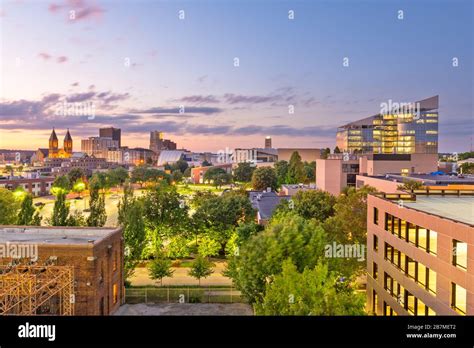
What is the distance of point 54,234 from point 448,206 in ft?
66.8

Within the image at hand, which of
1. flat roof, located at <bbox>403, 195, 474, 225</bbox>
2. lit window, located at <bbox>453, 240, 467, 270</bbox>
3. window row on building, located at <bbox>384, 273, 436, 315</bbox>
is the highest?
flat roof, located at <bbox>403, 195, 474, 225</bbox>

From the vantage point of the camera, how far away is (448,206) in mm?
17797

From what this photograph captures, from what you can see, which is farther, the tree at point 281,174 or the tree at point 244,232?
the tree at point 281,174

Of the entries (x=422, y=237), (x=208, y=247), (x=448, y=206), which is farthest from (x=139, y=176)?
(x=422, y=237)

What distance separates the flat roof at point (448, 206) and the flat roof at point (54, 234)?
15.7 metres

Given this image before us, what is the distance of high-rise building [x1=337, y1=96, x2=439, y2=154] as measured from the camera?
4286 inches

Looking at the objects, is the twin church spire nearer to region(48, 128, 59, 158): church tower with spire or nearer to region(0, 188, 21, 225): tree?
region(48, 128, 59, 158): church tower with spire

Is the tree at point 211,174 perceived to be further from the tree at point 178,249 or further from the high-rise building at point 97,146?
the high-rise building at point 97,146

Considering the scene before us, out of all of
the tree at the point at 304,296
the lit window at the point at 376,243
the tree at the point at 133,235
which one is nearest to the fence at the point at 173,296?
the tree at the point at 133,235

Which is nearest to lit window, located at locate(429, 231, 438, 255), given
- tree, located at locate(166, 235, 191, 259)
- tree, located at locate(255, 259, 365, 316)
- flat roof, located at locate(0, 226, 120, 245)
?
tree, located at locate(255, 259, 365, 316)

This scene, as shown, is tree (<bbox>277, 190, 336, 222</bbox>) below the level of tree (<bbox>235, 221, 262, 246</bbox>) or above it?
above

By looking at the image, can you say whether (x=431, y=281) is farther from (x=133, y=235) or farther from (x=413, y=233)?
(x=133, y=235)

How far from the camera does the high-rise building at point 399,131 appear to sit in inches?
4286

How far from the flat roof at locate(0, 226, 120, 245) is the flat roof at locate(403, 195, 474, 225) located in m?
15.7
